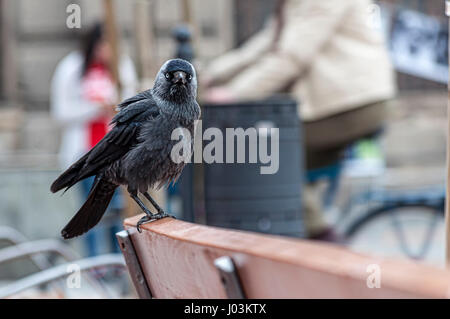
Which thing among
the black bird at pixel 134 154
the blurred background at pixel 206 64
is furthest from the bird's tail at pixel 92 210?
the blurred background at pixel 206 64

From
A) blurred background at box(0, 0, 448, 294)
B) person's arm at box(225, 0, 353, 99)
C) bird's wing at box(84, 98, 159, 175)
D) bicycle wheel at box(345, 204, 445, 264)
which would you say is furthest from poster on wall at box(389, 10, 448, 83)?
bird's wing at box(84, 98, 159, 175)

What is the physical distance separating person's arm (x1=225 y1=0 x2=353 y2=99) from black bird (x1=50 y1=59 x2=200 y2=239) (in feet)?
7.95

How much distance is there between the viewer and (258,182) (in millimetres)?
3135

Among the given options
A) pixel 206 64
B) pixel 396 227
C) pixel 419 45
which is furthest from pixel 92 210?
pixel 419 45

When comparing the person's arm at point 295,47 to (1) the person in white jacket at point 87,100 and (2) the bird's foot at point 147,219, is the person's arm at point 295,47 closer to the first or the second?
(1) the person in white jacket at point 87,100

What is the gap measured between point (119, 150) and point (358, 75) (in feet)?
9.33

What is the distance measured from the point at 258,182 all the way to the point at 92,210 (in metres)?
2.24

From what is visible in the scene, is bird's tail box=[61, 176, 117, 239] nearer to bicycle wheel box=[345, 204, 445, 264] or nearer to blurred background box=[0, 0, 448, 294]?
bicycle wheel box=[345, 204, 445, 264]

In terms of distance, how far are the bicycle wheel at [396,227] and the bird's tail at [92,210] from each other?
379 centimetres

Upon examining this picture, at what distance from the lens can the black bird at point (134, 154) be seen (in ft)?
2.79

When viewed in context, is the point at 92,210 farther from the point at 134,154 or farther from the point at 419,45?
the point at 419,45
